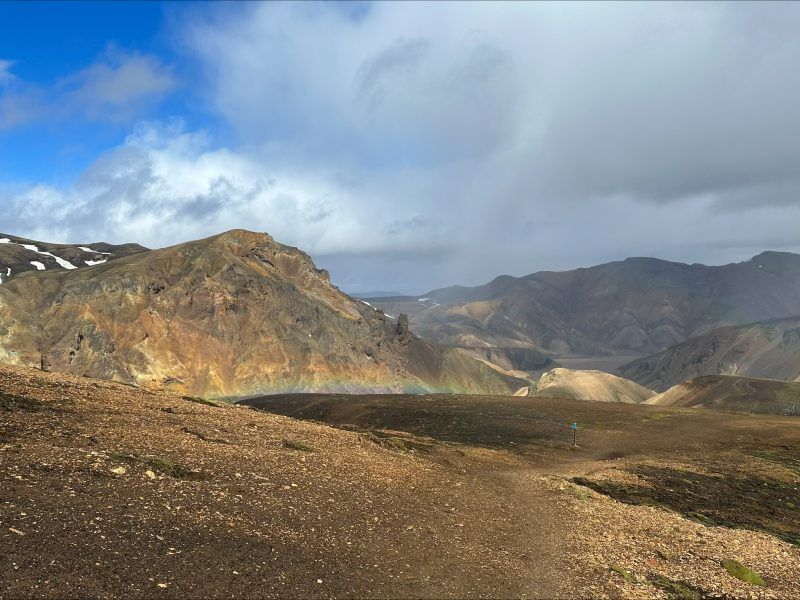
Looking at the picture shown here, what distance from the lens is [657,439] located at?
55.5 metres

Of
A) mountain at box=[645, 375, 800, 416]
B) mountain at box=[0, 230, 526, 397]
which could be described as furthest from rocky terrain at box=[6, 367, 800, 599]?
mountain at box=[0, 230, 526, 397]

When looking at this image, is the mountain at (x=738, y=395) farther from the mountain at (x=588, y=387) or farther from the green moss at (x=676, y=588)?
the green moss at (x=676, y=588)

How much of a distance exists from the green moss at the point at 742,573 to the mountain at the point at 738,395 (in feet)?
343

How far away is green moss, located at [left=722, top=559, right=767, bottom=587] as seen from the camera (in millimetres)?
16094

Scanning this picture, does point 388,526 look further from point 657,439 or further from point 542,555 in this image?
point 657,439

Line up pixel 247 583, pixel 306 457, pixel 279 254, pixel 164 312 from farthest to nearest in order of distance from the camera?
pixel 279 254
pixel 164 312
pixel 306 457
pixel 247 583

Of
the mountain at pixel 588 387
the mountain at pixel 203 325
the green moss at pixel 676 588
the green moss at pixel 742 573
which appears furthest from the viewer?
the mountain at pixel 588 387

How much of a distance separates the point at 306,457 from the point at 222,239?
150m

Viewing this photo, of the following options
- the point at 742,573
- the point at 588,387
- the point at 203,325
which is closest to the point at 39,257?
the point at 203,325

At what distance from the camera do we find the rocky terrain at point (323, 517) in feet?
37.9

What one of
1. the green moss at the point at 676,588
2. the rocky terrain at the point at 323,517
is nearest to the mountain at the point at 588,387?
the rocky terrain at the point at 323,517

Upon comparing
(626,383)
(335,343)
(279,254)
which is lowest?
(626,383)

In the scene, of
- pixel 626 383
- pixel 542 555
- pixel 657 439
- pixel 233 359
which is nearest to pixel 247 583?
pixel 542 555

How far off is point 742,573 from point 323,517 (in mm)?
13070
